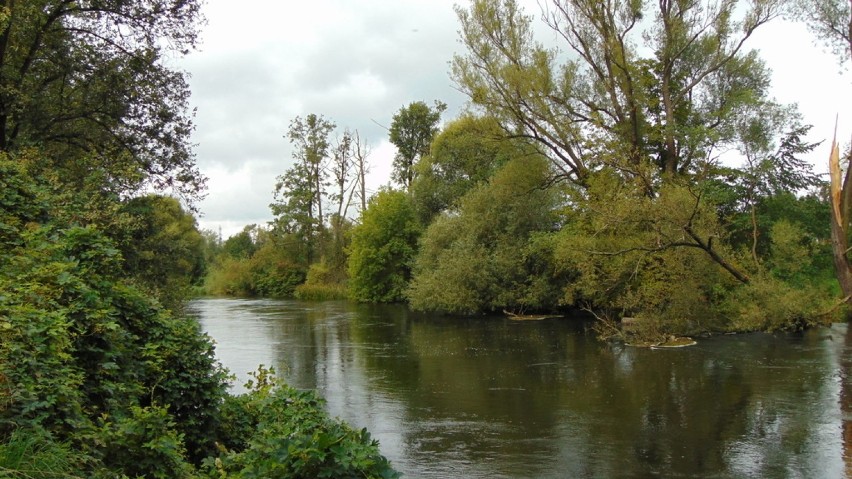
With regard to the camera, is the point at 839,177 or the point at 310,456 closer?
the point at 310,456

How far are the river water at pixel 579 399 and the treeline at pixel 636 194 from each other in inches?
83.6

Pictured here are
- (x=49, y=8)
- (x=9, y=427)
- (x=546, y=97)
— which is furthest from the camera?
(x=546, y=97)

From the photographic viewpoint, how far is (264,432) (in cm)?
505

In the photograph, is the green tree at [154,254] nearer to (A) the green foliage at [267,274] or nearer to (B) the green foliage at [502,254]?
(B) the green foliage at [502,254]

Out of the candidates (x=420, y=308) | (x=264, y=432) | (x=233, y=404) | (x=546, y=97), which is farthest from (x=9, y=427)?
(x=420, y=308)

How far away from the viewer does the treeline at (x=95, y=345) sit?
4320 mm

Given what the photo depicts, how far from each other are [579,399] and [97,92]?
12.5 meters

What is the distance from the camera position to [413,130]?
2138 inches

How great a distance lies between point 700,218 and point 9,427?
21525 millimetres

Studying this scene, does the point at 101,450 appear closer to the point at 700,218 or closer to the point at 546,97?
the point at 700,218

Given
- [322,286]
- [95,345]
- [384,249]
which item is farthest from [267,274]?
[95,345]

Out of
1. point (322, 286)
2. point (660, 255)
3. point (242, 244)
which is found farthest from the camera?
point (242, 244)

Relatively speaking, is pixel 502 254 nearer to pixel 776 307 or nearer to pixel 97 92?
pixel 776 307

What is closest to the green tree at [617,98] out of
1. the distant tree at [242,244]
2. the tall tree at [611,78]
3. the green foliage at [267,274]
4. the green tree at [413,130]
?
the tall tree at [611,78]
